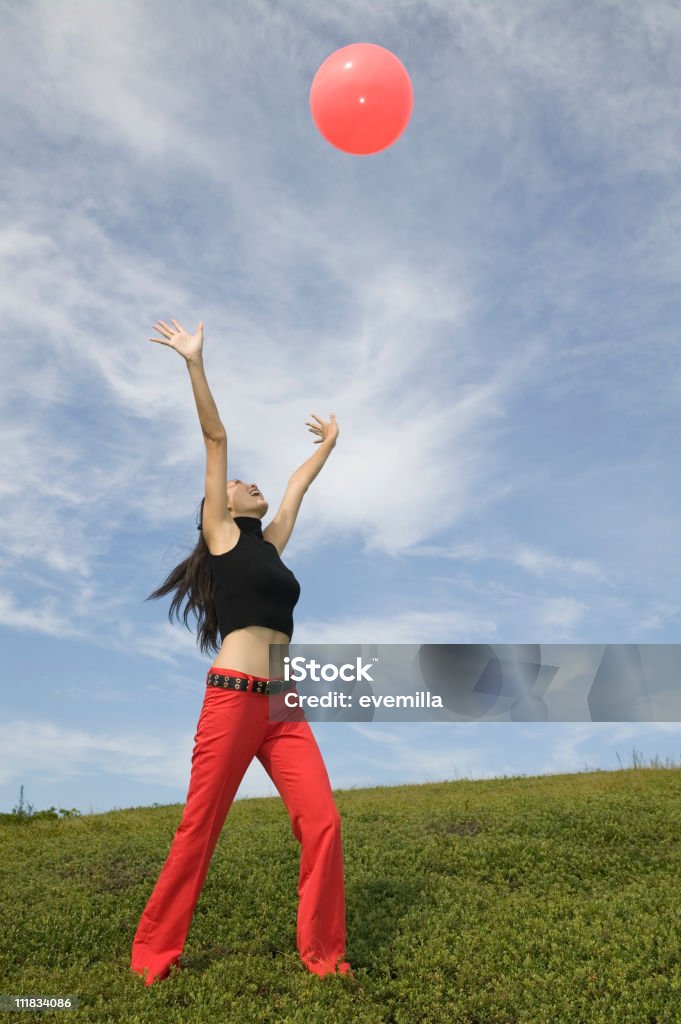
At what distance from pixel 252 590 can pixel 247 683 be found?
812 mm

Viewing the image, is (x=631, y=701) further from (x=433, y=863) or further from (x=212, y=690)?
(x=212, y=690)

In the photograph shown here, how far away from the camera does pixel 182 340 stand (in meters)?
7.75

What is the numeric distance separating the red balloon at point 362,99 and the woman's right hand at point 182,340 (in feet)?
8.81

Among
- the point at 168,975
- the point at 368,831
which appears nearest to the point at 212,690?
the point at 168,975

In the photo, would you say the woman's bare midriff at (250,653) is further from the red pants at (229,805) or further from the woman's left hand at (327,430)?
the woman's left hand at (327,430)

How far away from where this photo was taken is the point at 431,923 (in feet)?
29.7

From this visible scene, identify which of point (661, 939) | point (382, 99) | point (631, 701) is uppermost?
point (382, 99)

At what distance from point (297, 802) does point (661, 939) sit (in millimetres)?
3998

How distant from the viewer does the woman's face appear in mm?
8336

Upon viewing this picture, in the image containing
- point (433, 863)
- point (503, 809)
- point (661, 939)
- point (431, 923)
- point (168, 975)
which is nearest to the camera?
point (168, 975)

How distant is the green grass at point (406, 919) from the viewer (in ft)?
23.7

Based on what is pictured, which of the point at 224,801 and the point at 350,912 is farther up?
the point at 224,801

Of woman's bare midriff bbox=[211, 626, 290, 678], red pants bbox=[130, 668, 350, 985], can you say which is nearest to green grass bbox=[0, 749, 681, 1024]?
red pants bbox=[130, 668, 350, 985]

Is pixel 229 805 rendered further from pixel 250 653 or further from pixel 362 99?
pixel 362 99
